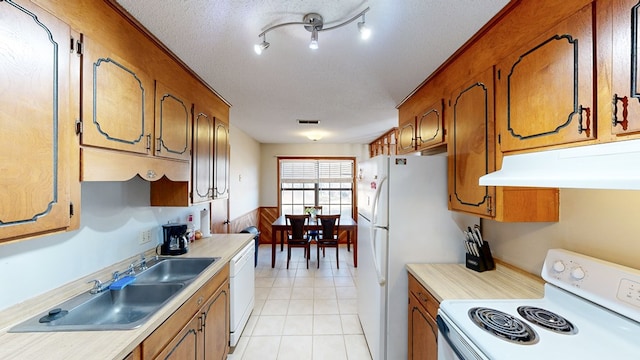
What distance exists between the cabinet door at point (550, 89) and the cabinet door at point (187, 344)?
6.46 ft

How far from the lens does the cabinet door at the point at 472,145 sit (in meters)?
1.47

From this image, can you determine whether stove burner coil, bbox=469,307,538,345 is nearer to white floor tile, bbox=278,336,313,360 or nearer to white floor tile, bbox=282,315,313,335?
white floor tile, bbox=278,336,313,360

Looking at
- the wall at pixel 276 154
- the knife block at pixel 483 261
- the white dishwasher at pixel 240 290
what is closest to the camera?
the knife block at pixel 483 261

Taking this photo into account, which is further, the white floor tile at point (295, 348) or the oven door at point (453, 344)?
the white floor tile at point (295, 348)

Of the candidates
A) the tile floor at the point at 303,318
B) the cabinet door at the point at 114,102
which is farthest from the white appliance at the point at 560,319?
the cabinet door at the point at 114,102

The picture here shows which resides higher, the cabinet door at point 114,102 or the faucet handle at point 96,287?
the cabinet door at point 114,102

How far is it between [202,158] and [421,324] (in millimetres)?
2135

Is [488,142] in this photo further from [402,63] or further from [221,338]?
[221,338]

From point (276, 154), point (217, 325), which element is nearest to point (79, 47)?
point (217, 325)

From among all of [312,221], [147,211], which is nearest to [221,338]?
[147,211]

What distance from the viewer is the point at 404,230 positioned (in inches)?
76.4

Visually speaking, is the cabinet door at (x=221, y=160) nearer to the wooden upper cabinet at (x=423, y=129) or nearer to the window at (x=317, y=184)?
the wooden upper cabinet at (x=423, y=129)

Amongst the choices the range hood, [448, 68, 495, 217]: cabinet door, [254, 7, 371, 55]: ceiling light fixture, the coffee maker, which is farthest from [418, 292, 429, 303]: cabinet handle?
the coffee maker

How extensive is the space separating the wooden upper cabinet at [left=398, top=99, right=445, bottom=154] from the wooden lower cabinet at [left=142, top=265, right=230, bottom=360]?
6.57ft
